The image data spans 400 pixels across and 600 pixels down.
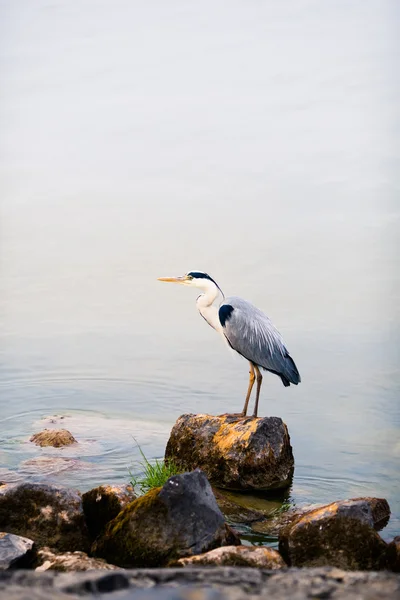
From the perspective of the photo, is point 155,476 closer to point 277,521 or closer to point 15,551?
point 277,521

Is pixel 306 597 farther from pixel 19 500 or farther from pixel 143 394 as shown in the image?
pixel 143 394

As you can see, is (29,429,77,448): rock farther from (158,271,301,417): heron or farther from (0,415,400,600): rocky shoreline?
(0,415,400,600): rocky shoreline

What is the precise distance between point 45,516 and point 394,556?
216cm

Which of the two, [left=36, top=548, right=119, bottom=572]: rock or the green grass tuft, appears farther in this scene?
the green grass tuft

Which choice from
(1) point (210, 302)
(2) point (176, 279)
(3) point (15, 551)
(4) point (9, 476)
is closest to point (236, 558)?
(3) point (15, 551)

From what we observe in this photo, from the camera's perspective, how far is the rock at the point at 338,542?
15.6 feet

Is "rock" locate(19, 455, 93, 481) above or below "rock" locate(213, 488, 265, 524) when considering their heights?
below

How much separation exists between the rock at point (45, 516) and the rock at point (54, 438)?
330 cm

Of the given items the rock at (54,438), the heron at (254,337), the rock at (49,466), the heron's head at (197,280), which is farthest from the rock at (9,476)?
the heron's head at (197,280)

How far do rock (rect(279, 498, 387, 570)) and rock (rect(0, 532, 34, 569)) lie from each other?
1556 millimetres

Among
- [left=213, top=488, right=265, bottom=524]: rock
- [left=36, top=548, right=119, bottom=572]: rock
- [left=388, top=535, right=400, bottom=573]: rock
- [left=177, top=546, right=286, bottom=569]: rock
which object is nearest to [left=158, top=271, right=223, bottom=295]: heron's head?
[left=213, top=488, right=265, bottom=524]: rock

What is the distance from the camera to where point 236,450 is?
6945 millimetres

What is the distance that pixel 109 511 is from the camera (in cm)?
529

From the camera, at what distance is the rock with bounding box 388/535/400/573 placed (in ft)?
14.6
